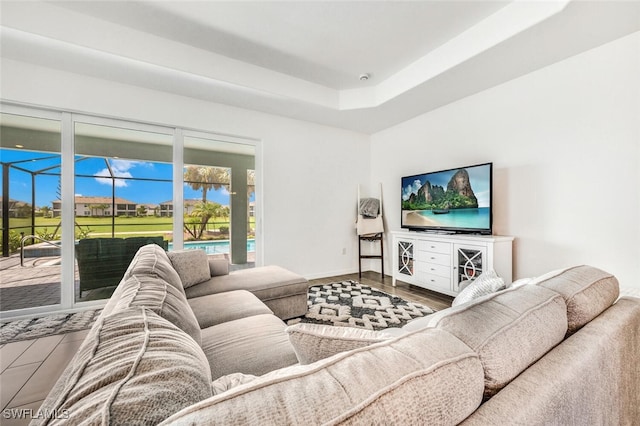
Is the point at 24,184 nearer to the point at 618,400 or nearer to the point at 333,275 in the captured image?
the point at 333,275

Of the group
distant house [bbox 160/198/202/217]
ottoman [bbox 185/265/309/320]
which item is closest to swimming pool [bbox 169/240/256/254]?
distant house [bbox 160/198/202/217]

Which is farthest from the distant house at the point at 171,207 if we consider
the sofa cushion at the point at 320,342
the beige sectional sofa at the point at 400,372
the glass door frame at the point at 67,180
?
the sofa cushion at the point at 320,342

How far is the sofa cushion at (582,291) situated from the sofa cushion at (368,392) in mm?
608

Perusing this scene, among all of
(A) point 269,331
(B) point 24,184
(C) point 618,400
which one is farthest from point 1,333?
(C) point 618,400

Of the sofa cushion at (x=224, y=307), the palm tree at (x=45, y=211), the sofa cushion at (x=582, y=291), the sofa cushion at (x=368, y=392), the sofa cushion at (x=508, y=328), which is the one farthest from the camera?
the palm tree at (x=45, y=211)

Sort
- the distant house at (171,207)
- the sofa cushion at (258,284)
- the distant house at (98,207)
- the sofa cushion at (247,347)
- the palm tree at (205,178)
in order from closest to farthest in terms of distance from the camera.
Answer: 1. the sofa cushion at (247,347)
2. the sofa cushion at (258,284)
3. the distant house at (98,207)
4. the distant house at (171,207)
5. the palm tree at (205,178)

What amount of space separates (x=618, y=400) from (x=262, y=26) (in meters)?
3.15

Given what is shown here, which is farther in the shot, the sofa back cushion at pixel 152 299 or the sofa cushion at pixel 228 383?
the sofa back cushion at pixel 152 299

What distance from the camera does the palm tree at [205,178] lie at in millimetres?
3471

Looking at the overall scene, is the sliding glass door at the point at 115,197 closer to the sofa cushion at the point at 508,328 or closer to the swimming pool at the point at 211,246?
the swimming pool at the point at 211,246

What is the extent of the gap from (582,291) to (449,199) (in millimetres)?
2444

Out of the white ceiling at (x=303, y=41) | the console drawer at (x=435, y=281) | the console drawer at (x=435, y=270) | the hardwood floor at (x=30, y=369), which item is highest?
the white ceiling at (x=303, y=41)

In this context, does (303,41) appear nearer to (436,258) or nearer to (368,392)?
(436,258)

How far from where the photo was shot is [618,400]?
913 millimetres
